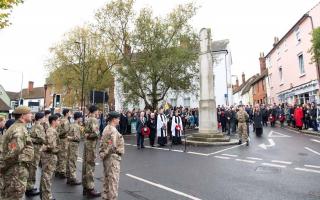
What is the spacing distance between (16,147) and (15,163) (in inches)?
10.7

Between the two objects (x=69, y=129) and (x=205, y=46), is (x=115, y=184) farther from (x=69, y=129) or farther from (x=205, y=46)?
(x=205, y=46)

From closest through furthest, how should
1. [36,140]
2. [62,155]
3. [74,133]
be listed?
[36,140] < [74,133] < [62,155]

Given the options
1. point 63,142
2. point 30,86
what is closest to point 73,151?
point 63,142

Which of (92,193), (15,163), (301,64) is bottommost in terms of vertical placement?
(92,193)

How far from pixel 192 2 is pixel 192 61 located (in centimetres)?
720

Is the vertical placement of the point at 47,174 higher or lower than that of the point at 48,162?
lower

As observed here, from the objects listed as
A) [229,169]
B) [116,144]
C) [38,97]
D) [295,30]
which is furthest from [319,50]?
[38,97]

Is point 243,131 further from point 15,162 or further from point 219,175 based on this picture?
point 15,162

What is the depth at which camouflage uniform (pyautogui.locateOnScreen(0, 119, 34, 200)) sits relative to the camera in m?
4.68

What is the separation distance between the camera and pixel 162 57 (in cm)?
2845

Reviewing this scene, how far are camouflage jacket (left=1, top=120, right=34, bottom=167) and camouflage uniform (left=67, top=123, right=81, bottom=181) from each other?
3.48m

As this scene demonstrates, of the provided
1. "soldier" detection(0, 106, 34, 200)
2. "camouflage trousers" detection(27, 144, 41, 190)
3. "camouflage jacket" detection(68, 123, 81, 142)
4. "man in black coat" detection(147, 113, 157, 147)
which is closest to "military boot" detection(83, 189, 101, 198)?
"camouflage trousers" detection(27, 144, 41, 190)

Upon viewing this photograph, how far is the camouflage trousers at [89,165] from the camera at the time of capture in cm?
695

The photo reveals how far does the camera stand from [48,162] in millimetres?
6699
